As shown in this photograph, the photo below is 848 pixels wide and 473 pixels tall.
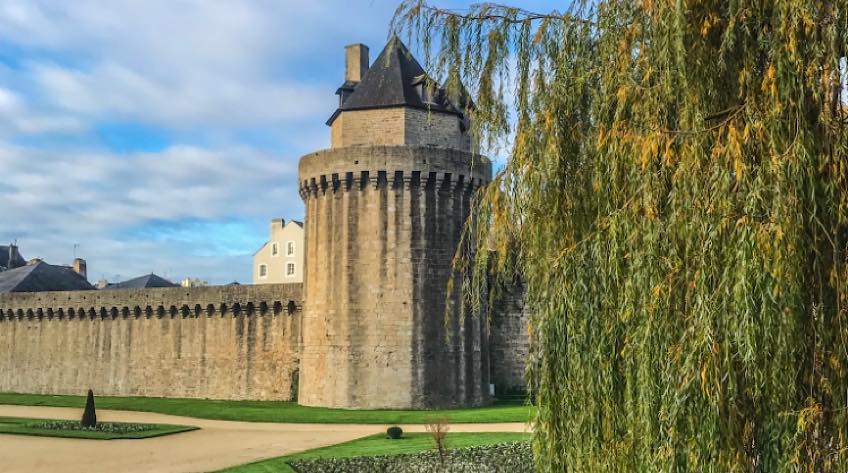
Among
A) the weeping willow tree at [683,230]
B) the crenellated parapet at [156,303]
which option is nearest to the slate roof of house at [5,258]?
the crenellated parapet at [156,303]

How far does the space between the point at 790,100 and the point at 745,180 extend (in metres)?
0.74

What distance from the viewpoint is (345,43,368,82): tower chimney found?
109 feet

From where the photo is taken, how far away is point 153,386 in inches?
1414

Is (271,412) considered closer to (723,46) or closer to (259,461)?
(259,461)

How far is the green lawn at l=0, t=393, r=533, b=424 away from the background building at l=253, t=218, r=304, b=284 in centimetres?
3167

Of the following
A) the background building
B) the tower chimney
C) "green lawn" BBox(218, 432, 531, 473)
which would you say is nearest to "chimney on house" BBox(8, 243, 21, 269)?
the background building

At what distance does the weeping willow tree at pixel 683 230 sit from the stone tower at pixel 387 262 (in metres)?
18.6

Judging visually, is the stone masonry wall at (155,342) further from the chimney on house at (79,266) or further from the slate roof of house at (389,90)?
the chimney on house at (79,266)

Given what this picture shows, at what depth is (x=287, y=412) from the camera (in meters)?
27.1

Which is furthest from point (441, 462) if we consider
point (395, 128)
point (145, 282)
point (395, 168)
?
point (145, 282)

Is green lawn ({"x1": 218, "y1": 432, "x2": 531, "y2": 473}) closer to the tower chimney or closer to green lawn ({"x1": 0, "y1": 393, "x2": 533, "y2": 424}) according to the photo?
green lawn ({"x1": 0, "y1": 393, "x2": 533, "y2": 424})

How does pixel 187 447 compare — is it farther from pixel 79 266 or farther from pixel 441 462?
pixel 79 266

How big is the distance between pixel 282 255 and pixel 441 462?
53090 millimetres

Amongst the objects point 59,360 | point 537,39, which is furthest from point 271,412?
point 537,39
